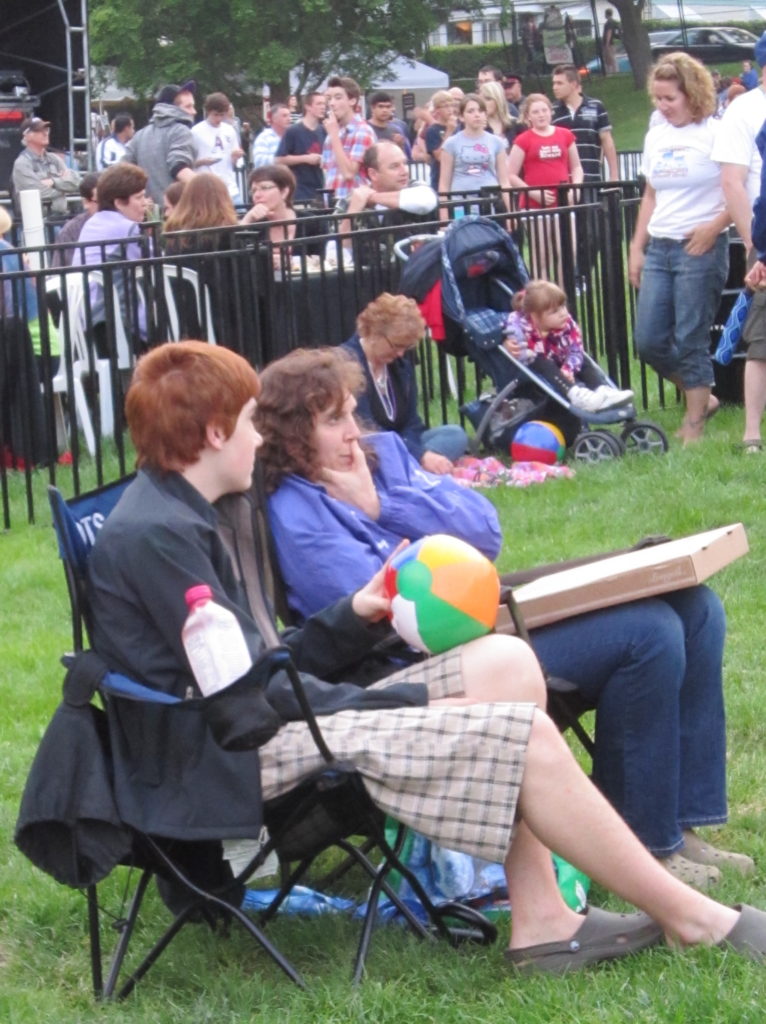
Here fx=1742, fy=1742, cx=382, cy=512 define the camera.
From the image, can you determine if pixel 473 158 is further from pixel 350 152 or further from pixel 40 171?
pixel 40 171

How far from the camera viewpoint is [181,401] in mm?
3521

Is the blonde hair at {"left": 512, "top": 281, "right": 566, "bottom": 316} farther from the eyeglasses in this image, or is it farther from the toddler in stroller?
the eyeglasses

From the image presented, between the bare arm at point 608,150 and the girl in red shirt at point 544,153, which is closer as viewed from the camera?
the girl in red shirt at point 544,153

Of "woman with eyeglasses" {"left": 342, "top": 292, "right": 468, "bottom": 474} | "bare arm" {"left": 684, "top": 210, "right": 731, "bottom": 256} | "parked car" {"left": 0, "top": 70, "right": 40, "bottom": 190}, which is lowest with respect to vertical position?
"woman with eyeglasses" {"left": 342, "top": 292, "right": 468, "bottom": 474}

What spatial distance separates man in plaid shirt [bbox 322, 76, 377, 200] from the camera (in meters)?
14.8

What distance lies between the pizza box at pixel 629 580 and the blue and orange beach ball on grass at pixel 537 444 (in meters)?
4.64

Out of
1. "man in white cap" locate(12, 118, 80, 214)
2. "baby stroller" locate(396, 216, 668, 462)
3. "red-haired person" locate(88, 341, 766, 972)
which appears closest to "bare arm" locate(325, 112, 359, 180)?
"man in white cap" locate(12, 118, 80, 214)

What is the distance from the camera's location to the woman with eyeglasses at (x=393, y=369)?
7199 millimetres

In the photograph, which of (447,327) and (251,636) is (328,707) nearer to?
(251,636)

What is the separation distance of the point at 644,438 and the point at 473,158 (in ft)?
21.5

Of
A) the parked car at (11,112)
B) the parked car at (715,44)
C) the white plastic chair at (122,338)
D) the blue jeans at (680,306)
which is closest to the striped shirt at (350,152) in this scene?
the white plastic chair at (122,338)

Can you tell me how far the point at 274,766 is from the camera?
11.3 ft

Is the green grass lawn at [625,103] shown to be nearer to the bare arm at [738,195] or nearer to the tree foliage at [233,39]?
the tree foliage at [233,39]

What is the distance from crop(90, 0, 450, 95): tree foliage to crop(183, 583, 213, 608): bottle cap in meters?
42.4
